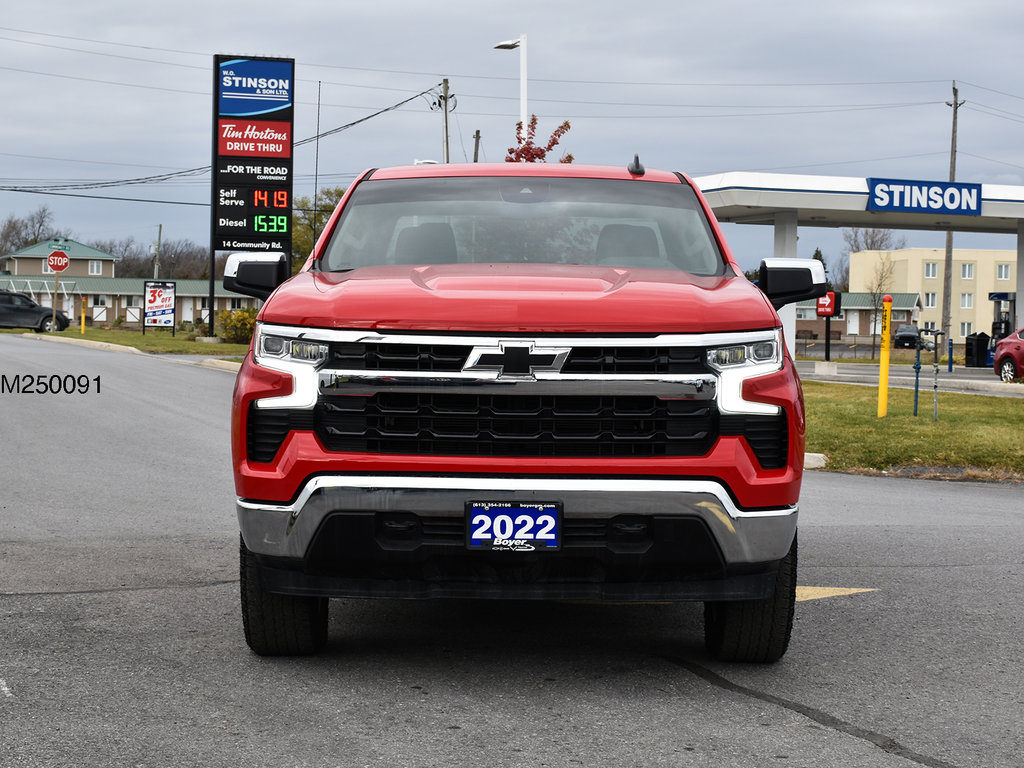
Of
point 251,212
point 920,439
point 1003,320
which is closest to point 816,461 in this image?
point 920,439

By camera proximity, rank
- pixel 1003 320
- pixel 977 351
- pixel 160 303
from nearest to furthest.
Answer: pixel 977 351 → pixel 1003 320 → pixel 160 303

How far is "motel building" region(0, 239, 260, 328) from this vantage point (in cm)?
10581

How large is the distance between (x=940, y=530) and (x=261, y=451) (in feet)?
19.3

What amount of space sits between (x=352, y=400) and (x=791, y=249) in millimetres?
34262

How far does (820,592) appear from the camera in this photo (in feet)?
22.1

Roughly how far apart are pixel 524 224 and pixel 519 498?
1.99 m

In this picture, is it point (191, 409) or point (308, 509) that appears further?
point (191, 409)

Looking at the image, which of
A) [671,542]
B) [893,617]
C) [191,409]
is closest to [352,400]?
[671,542]

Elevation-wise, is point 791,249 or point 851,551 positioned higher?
point 791,249

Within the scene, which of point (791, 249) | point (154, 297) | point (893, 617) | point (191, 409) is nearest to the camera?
point (893, 617)

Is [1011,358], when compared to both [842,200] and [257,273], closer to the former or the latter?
[842,200]

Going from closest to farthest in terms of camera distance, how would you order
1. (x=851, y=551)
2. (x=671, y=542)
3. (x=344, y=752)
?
(x=344, y=752) → (x=671, y=542) → (x=851, y=551)

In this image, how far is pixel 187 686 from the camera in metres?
4.73

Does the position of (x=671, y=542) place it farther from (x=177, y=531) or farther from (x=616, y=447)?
(x=177, y=531)
